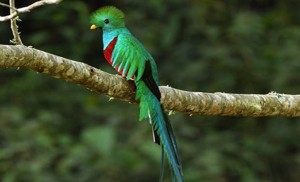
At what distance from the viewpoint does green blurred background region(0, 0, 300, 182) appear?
5902 mm

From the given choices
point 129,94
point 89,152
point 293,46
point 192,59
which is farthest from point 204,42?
point 129,94

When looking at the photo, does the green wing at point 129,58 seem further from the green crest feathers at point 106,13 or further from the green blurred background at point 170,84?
the green blurred background at point 170,84

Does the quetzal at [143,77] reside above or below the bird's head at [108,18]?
below

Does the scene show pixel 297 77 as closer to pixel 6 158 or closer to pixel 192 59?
pixel 192 59

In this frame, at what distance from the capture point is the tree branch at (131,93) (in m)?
2.88

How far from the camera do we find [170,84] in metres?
6.62

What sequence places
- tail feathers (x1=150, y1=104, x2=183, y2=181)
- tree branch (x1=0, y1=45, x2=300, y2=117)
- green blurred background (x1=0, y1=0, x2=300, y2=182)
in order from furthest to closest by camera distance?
green blurred background (x1=0, y1=0, x2=300, y2=182)
tail feathers (x1=150, y1=104, x2=183, y2=181)
tree branch (x1=0, y1=45, x2=300, y2=117)

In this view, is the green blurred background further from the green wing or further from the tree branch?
the green wing

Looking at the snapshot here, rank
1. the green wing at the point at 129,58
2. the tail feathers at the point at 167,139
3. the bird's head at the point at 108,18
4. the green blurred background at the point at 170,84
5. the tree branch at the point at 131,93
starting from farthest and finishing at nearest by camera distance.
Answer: the green blurred background at the point at 170,84
the bird's head at the point at 108,18
the green wing at the point at 129,58
the tail feathers at the point at 167,139
the tree branch at the point at 131,93

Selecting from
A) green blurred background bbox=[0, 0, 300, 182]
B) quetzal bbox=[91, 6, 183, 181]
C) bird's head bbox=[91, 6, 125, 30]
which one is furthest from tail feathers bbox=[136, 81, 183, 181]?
green blurred background bbox=[0, 0, 300, 182]

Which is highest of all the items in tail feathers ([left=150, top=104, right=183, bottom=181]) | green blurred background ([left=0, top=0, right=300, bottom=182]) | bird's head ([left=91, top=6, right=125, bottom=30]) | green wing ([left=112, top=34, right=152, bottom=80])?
bird's head ([left=91, top=6, right=125, bottom=30])

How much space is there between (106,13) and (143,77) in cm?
37

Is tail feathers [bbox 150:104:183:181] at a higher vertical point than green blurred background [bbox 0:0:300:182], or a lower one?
higher

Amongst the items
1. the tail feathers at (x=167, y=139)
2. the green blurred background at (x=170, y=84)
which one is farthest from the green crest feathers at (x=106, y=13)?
the green blurred background at (x=170, y=84)
